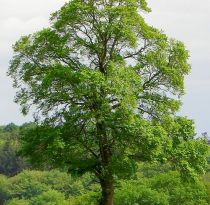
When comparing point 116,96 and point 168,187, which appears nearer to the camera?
point 116,96

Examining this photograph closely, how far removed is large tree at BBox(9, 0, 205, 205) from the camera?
2647cm

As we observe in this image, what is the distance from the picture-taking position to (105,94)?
26.6 m

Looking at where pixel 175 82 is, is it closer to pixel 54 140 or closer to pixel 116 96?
pixel 116 96

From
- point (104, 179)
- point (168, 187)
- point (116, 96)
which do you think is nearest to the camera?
point (116, 96)

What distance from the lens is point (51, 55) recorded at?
94.6 ft

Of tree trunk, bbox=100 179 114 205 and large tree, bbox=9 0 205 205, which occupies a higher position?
large tree, bbox=9 0 205 205

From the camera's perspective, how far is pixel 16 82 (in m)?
29.5

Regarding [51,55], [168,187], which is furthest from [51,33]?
[168,187]

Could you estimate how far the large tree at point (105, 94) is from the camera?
26.5 meters

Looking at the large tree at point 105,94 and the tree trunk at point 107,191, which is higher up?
the large tree at point 105,94

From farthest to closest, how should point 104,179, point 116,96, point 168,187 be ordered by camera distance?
point 168,187 < point 104,179 < point 116,96

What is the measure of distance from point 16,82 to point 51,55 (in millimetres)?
2318

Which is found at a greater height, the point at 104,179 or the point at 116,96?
the point at 116,96

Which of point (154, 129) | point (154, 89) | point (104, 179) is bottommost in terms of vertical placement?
point (104, 179)
